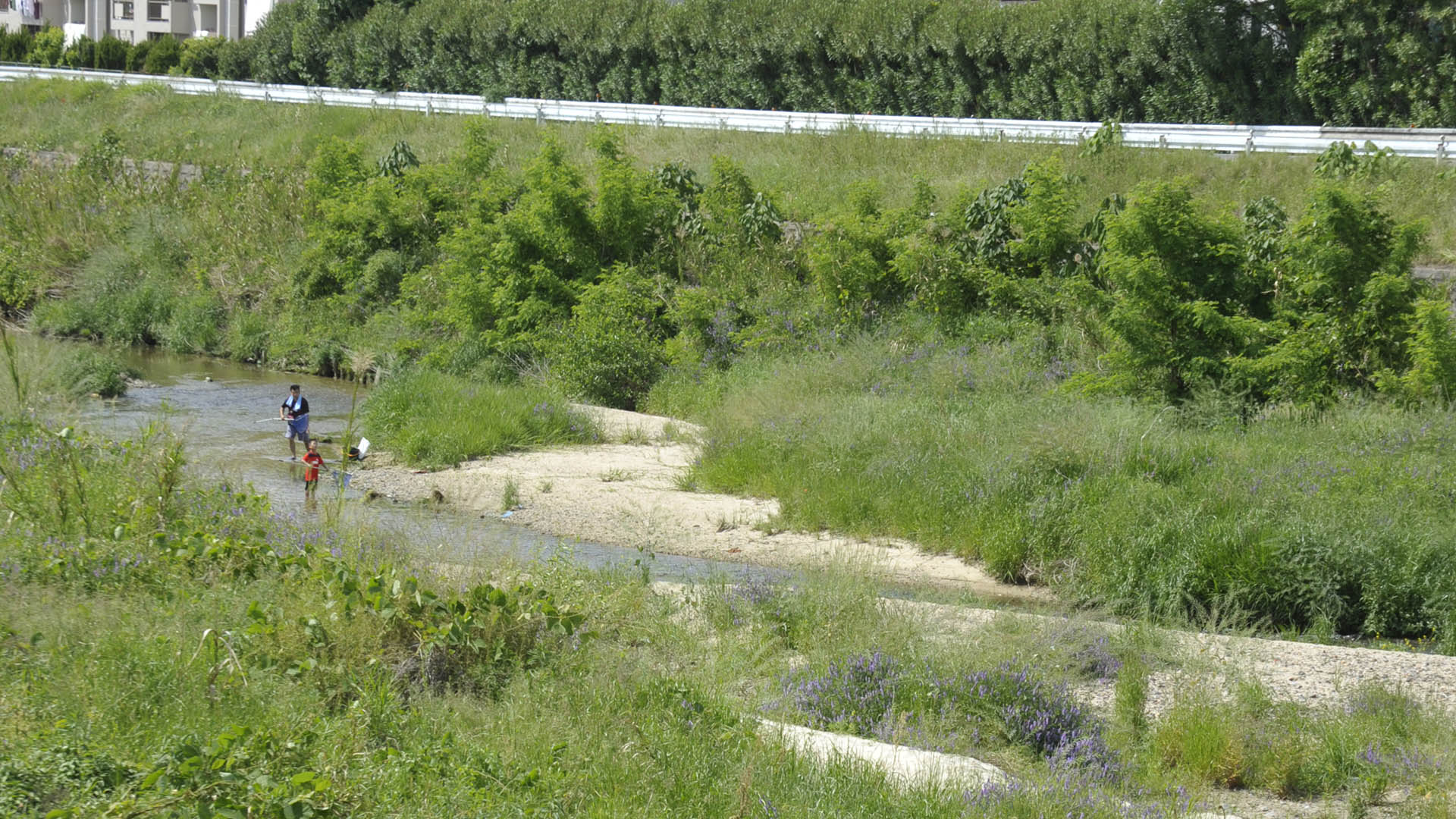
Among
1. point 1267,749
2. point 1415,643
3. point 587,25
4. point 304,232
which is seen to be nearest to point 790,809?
point 1267,749

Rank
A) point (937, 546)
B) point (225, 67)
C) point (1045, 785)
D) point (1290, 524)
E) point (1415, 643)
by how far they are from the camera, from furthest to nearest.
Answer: point (225, 67) < point (937, 546) < point (1290, 524) < point (1415, 643) < point (1045, 785)

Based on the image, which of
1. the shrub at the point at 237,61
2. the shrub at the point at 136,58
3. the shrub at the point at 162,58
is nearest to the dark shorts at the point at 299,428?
the shrub at the point at 237,61

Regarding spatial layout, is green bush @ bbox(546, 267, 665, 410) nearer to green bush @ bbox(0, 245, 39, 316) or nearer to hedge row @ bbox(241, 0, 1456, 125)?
hedge row @ bbox(241, 0, 1456, 125)

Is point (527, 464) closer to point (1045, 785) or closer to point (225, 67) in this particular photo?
point (1045, 785)

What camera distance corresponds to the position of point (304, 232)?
27.8 metres

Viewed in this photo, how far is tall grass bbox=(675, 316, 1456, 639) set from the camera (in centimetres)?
1147

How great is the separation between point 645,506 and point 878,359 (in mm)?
4889

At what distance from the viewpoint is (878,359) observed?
18.4 metres

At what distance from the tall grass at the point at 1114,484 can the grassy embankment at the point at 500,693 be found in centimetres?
311

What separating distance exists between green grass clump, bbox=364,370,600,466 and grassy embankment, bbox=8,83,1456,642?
0.13 metres

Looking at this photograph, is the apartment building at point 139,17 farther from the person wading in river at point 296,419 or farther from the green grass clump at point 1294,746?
the green grass clump at point 1294,746

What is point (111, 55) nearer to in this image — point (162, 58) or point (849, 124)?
point (162, 58)

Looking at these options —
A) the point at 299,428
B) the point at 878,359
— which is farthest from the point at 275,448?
the point at 878,359

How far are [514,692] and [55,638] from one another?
230 centimetres
